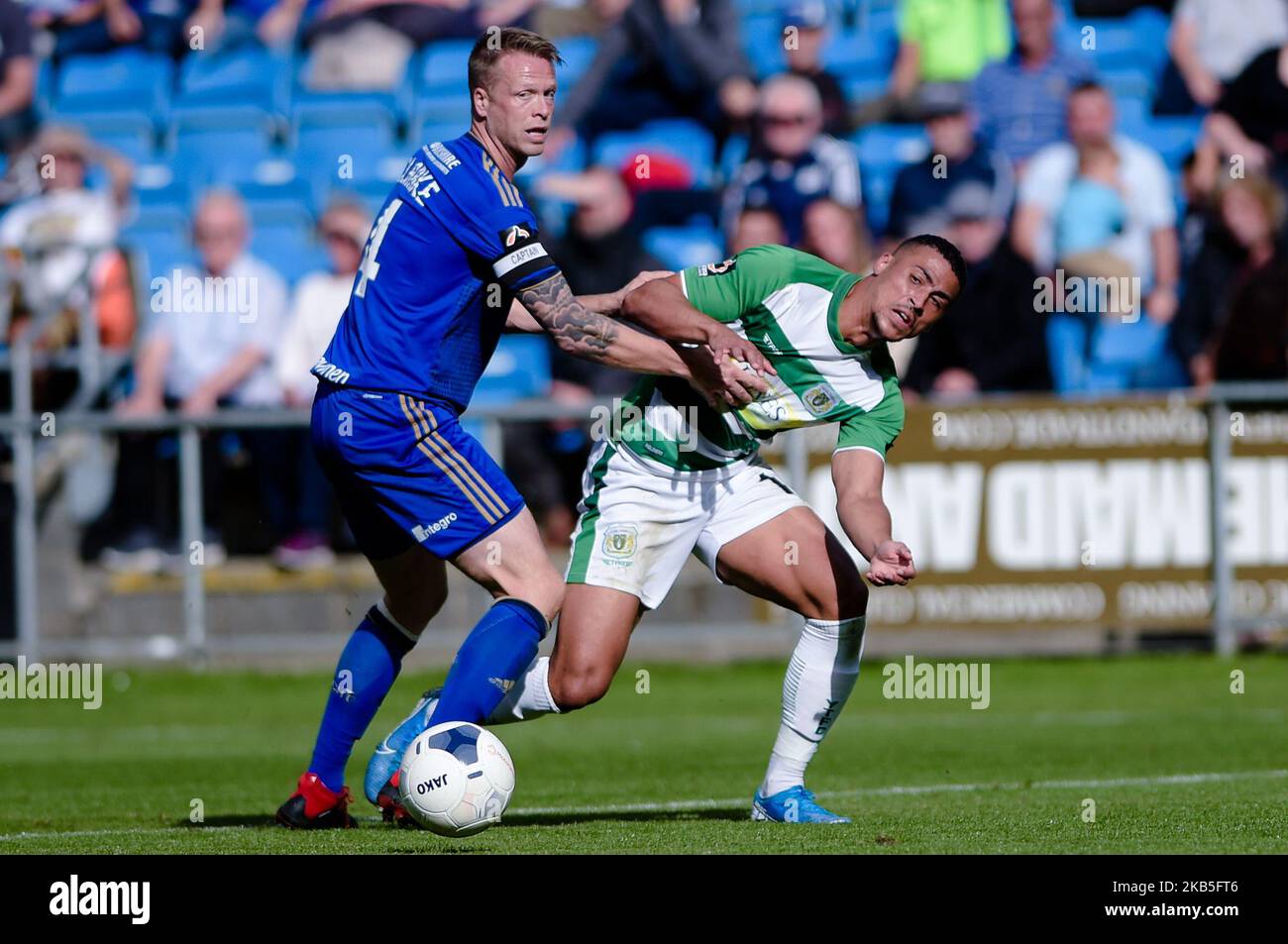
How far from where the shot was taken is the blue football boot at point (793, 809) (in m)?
6.95

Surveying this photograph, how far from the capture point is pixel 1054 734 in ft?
34.2

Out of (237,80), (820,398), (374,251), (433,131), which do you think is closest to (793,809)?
(820,398)

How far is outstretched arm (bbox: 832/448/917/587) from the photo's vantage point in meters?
6.26

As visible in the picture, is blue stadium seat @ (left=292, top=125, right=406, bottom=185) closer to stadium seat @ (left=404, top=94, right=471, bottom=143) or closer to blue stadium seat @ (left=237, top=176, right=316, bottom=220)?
stadium seat @ (left=404, top=94, right=471, bottom=143)

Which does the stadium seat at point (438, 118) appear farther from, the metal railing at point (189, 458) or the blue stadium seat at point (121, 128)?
the metal railing at point (189, 458)

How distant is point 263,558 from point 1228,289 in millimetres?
6973

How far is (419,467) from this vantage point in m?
6.52

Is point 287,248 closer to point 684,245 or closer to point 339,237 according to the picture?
point 339,237

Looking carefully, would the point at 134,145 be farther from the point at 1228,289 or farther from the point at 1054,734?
the point at 1054,734

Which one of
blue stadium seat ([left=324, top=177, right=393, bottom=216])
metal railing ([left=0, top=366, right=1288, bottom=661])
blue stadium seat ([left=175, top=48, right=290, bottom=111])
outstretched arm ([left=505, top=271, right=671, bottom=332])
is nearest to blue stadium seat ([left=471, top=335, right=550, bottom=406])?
metal railing ([left=0, top=366, right=1288, bottom=661])

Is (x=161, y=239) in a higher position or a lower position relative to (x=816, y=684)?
higher

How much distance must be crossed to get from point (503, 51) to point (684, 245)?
9.26 metres

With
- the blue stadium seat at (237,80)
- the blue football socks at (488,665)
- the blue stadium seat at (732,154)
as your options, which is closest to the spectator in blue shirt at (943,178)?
the blue stadium seat at (732,154)
